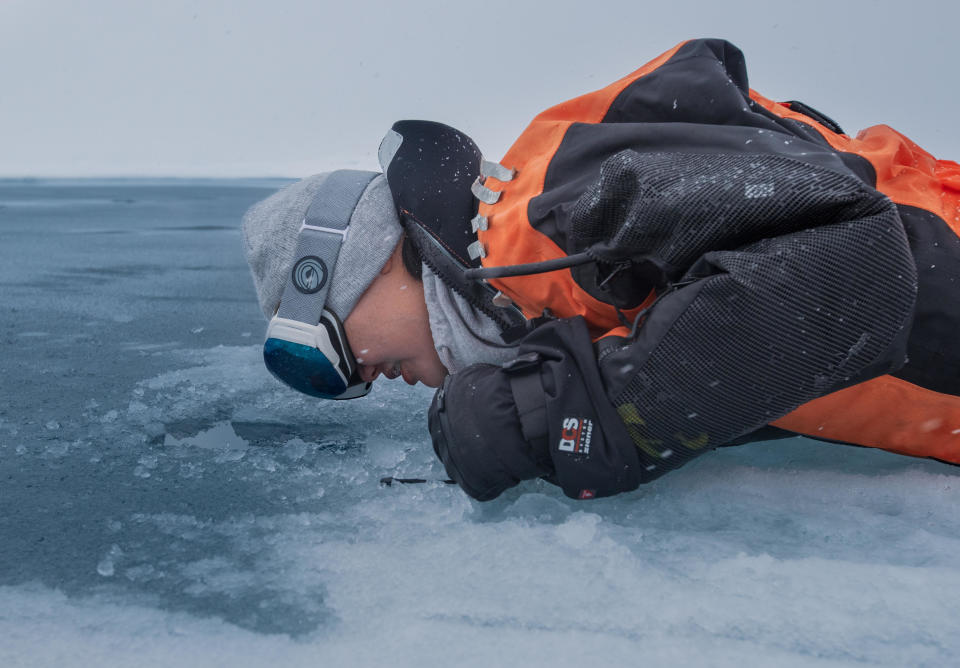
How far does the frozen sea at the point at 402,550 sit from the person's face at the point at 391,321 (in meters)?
0.13

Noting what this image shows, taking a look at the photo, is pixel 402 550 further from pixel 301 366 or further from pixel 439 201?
pixel 439 201

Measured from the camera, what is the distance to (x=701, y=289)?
0.83m

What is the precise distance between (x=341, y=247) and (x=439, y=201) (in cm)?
15

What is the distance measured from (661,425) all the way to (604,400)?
0.07 metres

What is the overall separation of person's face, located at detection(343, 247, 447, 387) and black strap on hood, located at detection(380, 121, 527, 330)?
77 mm

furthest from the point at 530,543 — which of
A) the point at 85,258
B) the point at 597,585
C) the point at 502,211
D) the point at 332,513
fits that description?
the point at 85,258

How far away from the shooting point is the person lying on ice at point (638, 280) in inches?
31.6

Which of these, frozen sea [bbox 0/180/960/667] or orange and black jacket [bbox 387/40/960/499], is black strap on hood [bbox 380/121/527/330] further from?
frozen sea [bbox 0/180/960/667]

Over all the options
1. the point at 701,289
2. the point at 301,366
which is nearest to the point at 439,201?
the point at 301,366

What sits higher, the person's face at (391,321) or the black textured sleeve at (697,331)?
the black textured sleeve at (697,331)

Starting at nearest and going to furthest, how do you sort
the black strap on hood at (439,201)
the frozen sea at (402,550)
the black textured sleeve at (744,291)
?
the frozen sea at (402,550)
the black textured sleeve at (744,291)
the black strap on hood at (439,201)

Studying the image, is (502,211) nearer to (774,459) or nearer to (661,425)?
(661,425)

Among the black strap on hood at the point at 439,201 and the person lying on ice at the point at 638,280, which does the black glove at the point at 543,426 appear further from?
the black strap on hood at the point at 439,201

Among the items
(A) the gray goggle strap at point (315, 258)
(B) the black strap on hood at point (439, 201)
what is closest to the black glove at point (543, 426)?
(B) the black strap on hood at point (439, 201)
